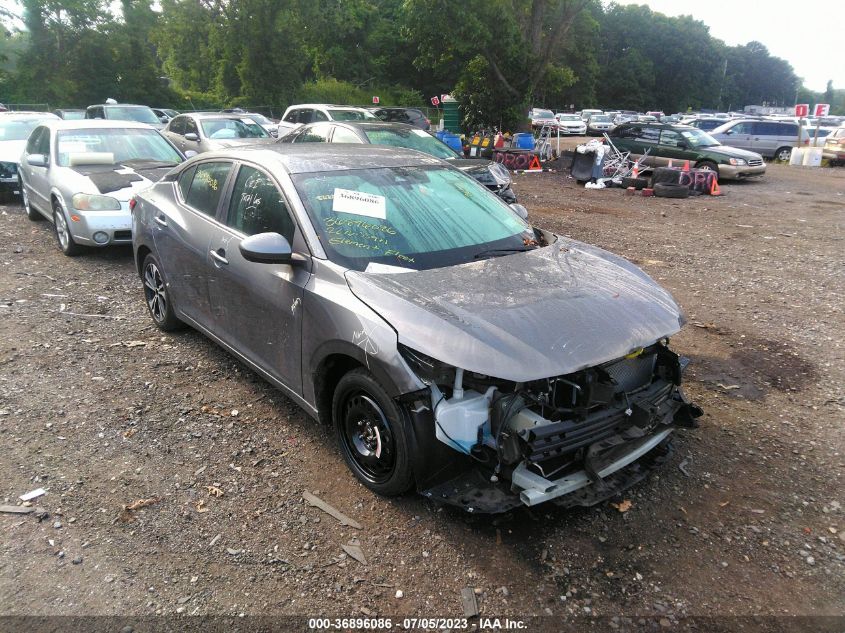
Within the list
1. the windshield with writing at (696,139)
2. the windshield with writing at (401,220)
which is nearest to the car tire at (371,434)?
the windshield with writing at (401,220)

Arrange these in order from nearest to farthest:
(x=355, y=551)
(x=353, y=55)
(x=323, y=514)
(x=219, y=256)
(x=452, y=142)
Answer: (x=355, y=551) → (x=323, y=514) → (x=219, y=256) → (x=452, y=142) → (x=353, y=55)

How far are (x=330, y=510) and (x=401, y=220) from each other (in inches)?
69.6

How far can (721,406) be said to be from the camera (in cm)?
436

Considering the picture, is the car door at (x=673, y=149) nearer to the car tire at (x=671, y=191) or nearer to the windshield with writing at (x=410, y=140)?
the car tire at (x=671, y=191)

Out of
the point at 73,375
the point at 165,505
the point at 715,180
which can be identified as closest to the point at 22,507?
the point at 165,505

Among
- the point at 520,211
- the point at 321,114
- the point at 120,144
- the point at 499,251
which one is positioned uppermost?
the point at 321,114

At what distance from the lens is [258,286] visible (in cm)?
376

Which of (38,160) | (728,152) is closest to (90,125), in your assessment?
(38,160)

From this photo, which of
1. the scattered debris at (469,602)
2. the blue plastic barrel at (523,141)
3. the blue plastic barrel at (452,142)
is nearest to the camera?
the scattered debris at (469,602)

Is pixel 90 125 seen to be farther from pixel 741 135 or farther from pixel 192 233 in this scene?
pixel 741 135

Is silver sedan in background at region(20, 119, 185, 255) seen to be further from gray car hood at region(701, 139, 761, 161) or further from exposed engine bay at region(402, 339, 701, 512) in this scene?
gray car hood at region(701, 139, 761, 161)

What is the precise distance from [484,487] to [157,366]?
321 centimetres

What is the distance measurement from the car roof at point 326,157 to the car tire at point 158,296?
1182 mm

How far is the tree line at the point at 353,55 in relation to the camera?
72.1ft
